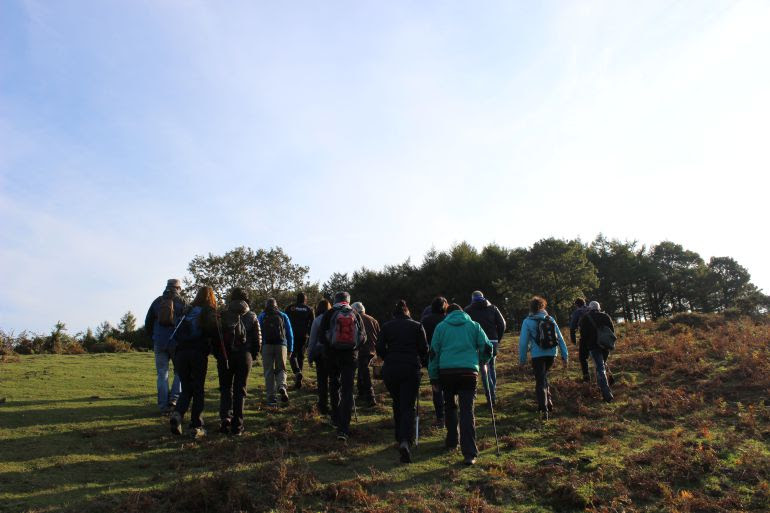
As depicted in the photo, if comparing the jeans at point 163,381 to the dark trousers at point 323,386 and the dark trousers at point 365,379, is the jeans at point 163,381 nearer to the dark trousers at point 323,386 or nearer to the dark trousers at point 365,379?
the dark trousers at point 323,386

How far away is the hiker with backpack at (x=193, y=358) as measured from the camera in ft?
28.7

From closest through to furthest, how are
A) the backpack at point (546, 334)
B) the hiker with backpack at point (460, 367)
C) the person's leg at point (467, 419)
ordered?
1. the person's leg at point (467, 419)
2. the hiker with backpack at point (460, 367)
3. the backpack at point (546, 334)

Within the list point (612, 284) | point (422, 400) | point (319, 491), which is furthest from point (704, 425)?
point (612, 284)

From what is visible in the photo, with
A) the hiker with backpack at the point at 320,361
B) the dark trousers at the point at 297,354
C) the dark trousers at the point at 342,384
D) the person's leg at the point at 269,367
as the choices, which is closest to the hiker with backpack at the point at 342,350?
the dark trousers at the point at 342,384

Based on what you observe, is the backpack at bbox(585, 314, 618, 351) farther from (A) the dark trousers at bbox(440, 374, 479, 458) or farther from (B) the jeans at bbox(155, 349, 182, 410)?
(B) the jeans at bbox(155, 349, 182, 410)

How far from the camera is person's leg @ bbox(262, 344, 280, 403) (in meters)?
11.2

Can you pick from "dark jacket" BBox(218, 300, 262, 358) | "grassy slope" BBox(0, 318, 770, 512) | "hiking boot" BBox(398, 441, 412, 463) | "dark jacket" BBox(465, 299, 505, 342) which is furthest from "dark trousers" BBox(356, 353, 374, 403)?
"hiking boot" BBox(398, 441, 412, 463)

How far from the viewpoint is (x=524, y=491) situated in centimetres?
709

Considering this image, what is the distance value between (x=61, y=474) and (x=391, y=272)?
6025 cm

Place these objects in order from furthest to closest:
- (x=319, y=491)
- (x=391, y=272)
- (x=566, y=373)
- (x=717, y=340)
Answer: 1. (x=391, y=272)
2. (x=717, y=340)
3. (x=566, y=373)
4. (x=319, y=491)

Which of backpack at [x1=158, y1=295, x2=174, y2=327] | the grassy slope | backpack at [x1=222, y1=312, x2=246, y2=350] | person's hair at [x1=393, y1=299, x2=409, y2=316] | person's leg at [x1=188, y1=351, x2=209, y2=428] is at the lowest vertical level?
the grassy slope

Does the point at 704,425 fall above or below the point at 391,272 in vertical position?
below

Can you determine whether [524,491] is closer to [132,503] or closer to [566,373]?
[132,503]

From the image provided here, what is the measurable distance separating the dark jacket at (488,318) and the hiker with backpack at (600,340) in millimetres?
2644
